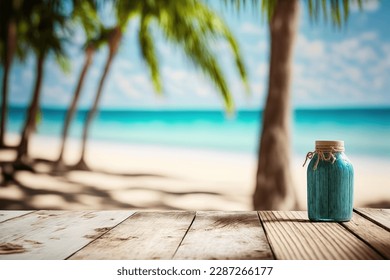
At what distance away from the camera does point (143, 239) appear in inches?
33.2

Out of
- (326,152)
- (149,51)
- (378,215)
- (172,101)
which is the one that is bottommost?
(378,215)

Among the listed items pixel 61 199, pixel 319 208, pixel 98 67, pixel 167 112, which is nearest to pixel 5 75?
pixel 61 199

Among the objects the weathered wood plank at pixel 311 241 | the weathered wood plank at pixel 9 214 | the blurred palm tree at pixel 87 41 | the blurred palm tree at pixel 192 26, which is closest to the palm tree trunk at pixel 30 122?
the blurred palm tree at pixel 87 41

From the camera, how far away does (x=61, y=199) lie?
3219 mm

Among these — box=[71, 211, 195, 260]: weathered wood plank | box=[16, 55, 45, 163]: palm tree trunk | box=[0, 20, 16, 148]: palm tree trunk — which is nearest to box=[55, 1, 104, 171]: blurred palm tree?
box=[16, 55, 45, 163]: palm tree trunk

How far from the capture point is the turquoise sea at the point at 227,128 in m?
5.66

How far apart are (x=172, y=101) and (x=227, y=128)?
1300mm

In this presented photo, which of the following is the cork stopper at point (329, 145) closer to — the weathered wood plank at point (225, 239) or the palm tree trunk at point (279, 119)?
the weathered wood plank at point (225, 239)

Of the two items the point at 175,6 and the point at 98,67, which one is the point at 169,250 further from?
the point at 98,67

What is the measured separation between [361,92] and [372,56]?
0.48 m

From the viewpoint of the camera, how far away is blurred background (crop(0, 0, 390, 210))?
9.52ft

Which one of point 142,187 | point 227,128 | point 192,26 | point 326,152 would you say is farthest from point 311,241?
point 227,128

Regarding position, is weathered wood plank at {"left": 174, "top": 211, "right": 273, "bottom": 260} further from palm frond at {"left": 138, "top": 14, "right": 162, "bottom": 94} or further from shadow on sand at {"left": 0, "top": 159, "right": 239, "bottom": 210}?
palm frond at {"left": 138, "top": 14, "right": 162, "bottom": 94}

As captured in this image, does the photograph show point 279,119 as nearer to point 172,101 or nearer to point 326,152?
point 326,152
